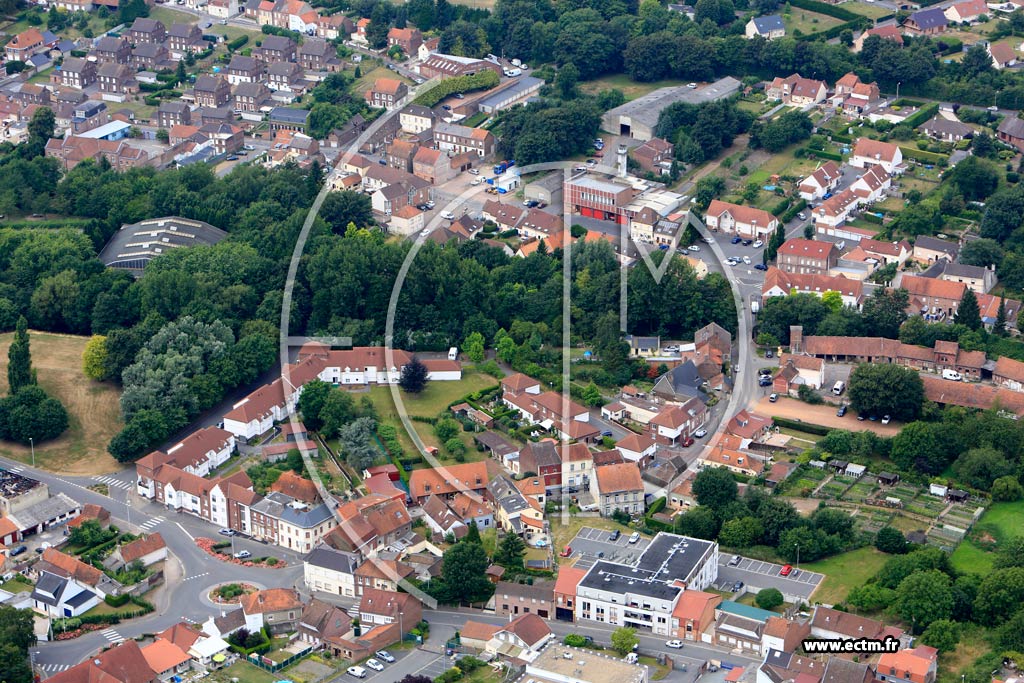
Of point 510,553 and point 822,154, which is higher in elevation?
point 822,154

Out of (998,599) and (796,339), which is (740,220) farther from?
(998,599)

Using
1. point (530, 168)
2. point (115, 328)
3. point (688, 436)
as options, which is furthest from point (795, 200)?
point (115, 328)

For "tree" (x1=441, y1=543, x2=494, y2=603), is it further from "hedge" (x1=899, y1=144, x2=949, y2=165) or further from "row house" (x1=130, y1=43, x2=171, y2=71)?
"row house" (x1=130, y1=43, x2=171, y2=71)

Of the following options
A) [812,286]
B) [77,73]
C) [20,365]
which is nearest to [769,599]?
[812,286]

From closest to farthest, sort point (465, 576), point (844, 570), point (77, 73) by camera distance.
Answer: point (465, 576) < point (844, 570) < point (77, 73)

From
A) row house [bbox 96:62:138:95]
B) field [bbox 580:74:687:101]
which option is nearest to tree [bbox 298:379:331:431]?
field [bbox 580:74:687:101]

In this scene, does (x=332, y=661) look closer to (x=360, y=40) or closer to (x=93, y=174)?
(x=93, y=174)
